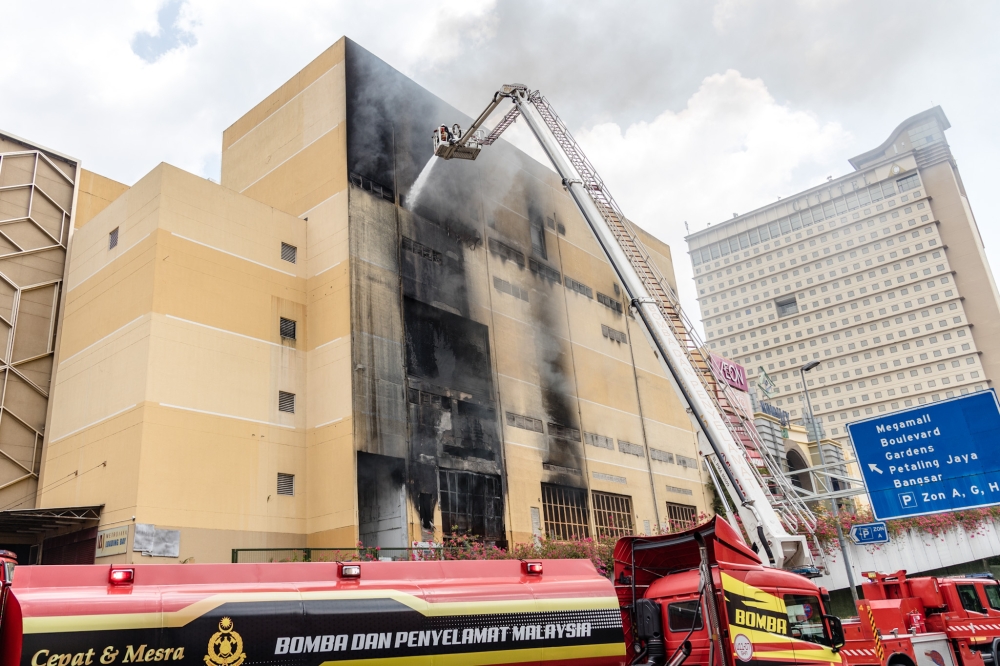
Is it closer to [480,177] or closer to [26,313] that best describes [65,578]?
[26,313]

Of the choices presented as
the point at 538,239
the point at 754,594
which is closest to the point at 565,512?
the point at 538,239

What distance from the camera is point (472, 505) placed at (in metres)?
29.5

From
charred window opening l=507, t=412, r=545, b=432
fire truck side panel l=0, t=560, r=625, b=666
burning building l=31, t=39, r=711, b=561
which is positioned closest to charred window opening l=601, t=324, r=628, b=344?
burning building l=31, t=39, r=711, b=561

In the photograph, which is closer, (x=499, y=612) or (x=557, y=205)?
(x=499, y=612)

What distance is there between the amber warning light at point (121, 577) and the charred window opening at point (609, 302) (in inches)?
1443

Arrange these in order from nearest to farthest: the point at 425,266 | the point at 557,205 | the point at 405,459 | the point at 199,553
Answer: the point at 199,553
the point at 405,459
the point at 425,266
the point at 557,205

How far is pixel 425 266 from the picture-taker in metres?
32.1

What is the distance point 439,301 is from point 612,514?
1341 centimetres

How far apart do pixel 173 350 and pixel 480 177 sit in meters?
17.2

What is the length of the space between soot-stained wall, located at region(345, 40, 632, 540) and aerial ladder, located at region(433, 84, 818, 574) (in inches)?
190

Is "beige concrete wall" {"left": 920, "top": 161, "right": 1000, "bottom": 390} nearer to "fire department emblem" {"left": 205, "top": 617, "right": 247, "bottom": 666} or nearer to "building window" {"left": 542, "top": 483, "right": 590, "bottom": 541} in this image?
"building window" {"left": 542, "top": 483, "right": 590, "bottom": 541}

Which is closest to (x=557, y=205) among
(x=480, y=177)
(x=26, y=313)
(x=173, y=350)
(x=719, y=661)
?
(x=480, y=177)

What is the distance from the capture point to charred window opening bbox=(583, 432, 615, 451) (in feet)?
121

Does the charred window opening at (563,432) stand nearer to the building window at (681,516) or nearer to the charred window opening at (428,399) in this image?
A: the charred window opening at (428,399)
